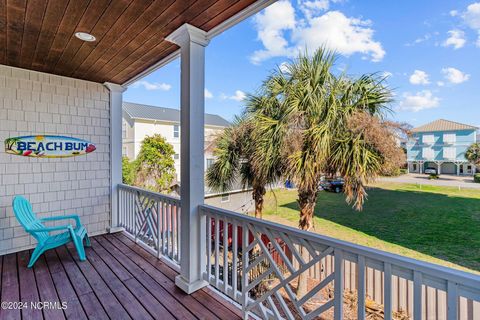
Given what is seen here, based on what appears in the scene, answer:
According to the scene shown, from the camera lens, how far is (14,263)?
2996 mm

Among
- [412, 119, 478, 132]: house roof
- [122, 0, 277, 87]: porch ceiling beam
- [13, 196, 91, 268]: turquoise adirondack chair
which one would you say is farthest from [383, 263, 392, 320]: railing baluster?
[412, 119, 478, 132]: house roof

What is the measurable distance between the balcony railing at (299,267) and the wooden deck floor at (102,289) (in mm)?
251

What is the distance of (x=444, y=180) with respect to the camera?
503cm

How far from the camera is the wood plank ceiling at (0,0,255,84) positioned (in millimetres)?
1906

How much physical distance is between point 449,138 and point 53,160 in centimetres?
699

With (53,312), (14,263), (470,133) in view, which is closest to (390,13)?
(470,133)

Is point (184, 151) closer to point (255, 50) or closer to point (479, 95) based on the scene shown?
point (479, 95)

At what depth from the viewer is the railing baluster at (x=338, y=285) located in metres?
1.40

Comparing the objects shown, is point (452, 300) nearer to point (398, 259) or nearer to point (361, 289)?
point (398, 259)

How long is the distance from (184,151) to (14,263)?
9.22 ft

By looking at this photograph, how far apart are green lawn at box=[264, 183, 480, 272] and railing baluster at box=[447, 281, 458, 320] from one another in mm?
4245

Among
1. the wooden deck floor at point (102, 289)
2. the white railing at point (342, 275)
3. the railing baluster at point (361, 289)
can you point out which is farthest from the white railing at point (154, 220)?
the railing baluster at point (361, 289)

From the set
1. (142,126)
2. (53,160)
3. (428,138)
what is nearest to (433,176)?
(428,138)

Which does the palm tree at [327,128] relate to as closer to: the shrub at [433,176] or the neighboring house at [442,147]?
the neighboring house at [442,147]
